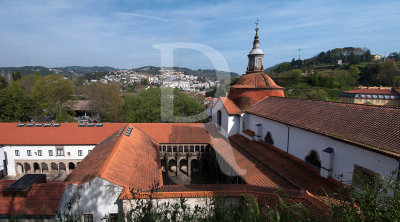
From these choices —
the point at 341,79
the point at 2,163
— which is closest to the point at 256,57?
the point at 2,163

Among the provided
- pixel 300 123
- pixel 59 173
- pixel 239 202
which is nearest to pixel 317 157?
pixel 300 123

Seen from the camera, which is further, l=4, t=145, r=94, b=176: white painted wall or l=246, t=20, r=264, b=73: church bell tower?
l=246, t=20, r=264, b=73: church bell tower

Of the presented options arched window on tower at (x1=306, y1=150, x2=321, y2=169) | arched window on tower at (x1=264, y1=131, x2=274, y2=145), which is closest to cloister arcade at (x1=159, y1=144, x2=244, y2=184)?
arched window on tower at (x1=264, y1=131, x2=274, y2=145)

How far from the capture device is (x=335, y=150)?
888cm

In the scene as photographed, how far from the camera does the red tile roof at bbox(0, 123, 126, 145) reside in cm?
1977

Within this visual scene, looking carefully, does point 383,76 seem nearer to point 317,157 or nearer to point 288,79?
point 288,79

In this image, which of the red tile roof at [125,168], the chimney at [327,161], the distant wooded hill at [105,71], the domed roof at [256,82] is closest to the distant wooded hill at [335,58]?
the distant wooded hill at [105,71]

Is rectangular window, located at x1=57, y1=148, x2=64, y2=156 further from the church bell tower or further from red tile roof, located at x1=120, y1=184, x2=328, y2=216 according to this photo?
the church bell tower

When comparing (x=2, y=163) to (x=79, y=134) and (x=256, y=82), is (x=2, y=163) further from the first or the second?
(x=256, y=82)

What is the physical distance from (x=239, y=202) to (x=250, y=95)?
1167 centimetres

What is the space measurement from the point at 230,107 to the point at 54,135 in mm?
17907

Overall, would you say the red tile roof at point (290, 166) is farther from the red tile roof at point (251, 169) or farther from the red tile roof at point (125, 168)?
the red tile roof at point (125, 168)

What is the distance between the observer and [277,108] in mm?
14688

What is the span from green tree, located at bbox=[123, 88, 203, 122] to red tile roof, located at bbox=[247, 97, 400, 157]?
18.0 metres
